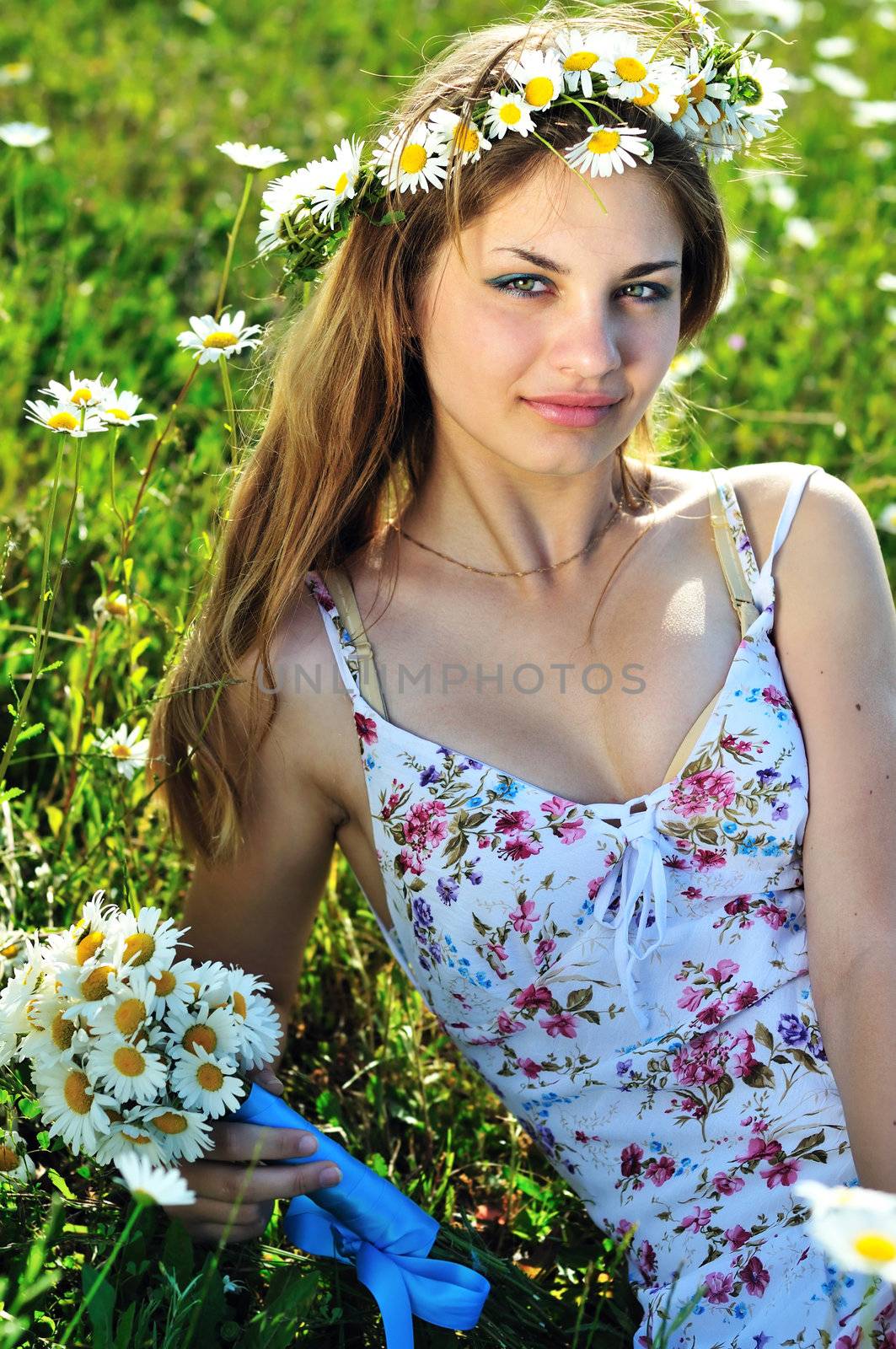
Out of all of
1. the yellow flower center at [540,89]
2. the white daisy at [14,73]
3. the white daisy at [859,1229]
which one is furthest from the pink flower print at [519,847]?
the white daisy at [14,73]

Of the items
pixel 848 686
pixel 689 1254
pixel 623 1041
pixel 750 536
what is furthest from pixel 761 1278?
pixel 750 536

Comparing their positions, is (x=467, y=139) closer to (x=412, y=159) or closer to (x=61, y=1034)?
(x=412, y=159)

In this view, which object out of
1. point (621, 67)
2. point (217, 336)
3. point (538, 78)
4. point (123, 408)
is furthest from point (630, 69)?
point (123, 408)

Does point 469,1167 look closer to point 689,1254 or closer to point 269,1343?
point 689,1254

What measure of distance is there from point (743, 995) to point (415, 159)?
42.7 inches

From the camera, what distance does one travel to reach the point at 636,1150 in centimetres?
174

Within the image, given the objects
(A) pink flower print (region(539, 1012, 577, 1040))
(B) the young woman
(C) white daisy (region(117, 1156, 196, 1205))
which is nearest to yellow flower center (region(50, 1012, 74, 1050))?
(B) the young woman

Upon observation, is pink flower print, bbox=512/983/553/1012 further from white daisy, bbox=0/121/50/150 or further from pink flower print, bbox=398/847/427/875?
white daisy, bbox=0/121/50/150

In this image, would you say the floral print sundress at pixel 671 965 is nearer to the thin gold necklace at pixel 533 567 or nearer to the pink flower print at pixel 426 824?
the pink flower print at pixel 426 824

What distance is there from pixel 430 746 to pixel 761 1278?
2.39 feet

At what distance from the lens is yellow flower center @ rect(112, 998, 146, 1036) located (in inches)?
52.7

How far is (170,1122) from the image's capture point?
1371 mm

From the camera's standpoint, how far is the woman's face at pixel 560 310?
162 cm

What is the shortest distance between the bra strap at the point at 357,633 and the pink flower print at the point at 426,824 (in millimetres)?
133
